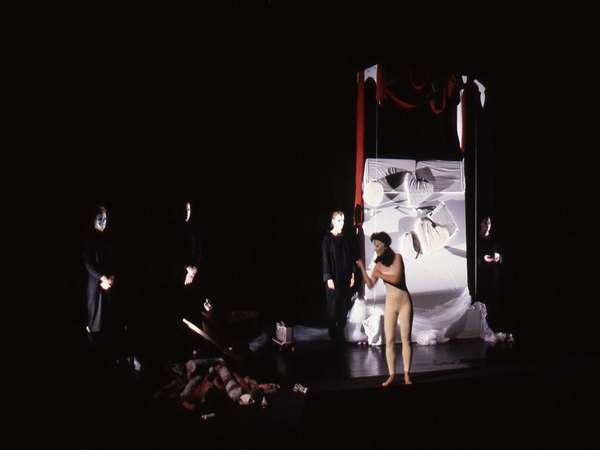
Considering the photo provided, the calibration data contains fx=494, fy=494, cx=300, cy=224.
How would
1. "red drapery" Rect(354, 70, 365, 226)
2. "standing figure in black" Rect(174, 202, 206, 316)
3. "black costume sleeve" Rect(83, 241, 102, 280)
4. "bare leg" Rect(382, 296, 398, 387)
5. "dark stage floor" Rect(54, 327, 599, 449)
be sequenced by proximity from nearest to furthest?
"dark stage floor" Rect(54, 327, 599, 449), "bare leg" Rect(382, 296, 398, 387), "black costume sleeve" Rect(83, 241, 102, 280), "standing figure in black" Rect(174, 202, 206, 316), "red drapery" Rect(354, 70, 365, 226)

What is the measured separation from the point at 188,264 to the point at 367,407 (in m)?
4.35

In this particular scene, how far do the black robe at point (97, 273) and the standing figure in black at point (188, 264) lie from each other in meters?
0.85

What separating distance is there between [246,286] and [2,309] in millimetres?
2892

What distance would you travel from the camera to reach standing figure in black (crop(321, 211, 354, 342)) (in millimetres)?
6578

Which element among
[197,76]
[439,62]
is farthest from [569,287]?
[197,76]

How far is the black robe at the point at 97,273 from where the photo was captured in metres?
5.79

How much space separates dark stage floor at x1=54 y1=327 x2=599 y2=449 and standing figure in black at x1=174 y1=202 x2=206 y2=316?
3.50 feet

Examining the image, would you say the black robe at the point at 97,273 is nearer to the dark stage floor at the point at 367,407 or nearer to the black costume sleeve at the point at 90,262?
the black costume sleeve at the point at 90,262

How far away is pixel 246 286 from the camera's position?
684 cm

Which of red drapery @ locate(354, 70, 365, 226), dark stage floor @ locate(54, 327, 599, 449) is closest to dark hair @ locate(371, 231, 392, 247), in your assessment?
dark stage floor @ locate(54, 327, 599, 449)

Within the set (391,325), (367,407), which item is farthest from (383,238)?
(367,407)

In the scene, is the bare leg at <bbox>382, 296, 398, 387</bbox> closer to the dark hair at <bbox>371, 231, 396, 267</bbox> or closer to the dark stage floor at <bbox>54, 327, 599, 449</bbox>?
the dark hair at <bbox>371, 231, 396, 267</bbox>

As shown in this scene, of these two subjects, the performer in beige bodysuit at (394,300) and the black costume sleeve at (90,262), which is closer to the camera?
the performer in beige bodysuit at (394,300)

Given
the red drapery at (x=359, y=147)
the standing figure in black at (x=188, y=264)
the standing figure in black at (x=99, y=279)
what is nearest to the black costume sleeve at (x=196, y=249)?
the standing figure in black at (x=188, y=264)
